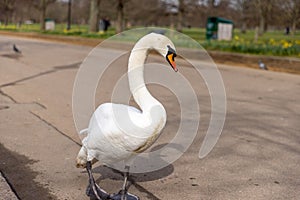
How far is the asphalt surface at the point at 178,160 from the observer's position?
3799 mm

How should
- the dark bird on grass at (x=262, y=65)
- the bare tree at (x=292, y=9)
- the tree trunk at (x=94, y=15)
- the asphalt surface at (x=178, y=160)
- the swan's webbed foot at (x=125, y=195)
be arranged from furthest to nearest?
the tree trunk at (x=94, y=15), the bare tree at (x=292, y=9), the dark bird on grass at (x=262, y=65), the asphalt surface at (x=178, y=160), the swan's webbed foot at (x=125, y=195)

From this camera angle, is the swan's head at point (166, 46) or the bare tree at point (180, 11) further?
the bare tree at point (180, 11)

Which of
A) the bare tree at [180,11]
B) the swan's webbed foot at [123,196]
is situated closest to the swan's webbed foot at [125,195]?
the swan's webbed foot at [123,196]

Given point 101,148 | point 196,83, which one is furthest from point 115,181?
point 196,83

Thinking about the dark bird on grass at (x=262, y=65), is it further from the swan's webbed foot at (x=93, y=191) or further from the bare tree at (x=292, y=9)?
the swan's webbed foot at (x=93, y=191)

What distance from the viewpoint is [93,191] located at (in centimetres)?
341

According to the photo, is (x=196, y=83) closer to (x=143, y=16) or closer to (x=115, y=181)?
(x=115, y=181)

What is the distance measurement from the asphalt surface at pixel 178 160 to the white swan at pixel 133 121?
767mm

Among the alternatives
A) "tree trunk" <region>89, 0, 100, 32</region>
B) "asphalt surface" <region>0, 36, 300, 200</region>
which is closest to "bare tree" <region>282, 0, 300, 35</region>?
"tree trunk" <region>89, 0, 100, 32</region>

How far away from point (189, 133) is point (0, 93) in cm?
475

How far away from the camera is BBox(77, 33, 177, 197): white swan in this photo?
2873mm

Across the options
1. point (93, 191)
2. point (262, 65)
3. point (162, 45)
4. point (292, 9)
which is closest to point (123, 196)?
point (93, 191)

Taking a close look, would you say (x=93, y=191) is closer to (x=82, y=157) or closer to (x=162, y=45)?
(x=82, y=157)

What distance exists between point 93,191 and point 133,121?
89 centimetres
